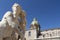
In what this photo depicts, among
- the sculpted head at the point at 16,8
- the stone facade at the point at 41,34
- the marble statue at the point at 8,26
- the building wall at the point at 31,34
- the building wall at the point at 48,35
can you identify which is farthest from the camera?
the building wall at the point at 31,34

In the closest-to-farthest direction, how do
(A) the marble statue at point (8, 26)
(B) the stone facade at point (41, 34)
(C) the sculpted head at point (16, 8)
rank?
(A) the marble statue at point (8, 26)
(C) the sculpted head at point (16, 8)
(B) the stone facade at point (41, 34)

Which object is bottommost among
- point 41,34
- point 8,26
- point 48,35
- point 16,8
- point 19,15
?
point 8,26

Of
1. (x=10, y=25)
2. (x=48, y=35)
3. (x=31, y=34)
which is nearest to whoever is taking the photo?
(x=10, y=25)

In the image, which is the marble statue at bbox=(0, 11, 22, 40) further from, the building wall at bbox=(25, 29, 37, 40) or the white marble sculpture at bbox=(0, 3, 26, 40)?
the building wall at bbox=(25, 29, 37, 40)

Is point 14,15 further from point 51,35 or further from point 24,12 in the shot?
point 51,35

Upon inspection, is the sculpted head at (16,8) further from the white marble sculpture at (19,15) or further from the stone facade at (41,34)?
the stone facade at (41,34)

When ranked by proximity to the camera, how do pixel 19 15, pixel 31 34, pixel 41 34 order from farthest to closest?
pixel 31 34 → pixel 41 34 → pixel 19 15

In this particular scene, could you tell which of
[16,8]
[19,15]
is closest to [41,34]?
[19,15]

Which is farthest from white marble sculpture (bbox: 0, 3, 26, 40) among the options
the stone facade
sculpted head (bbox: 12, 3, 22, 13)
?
the stone facade

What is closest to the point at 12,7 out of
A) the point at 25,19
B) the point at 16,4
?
the point at 16,4

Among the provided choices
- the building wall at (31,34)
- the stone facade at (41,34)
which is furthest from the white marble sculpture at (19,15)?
A: the building wall at (31,34)

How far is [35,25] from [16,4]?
3383 cm

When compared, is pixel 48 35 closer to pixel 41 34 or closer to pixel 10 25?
pixel 41 34

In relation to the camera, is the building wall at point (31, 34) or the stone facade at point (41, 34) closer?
the stone facade at point (41, 34)
